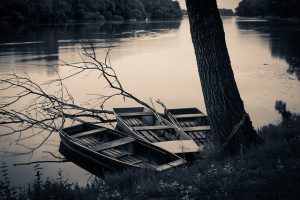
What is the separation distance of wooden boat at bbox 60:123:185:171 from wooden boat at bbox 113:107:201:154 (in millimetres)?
472

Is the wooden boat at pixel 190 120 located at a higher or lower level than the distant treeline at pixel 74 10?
lower

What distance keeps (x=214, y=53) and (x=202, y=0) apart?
96 cm

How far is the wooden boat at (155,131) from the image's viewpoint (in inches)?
397

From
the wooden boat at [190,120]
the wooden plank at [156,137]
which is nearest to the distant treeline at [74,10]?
the wooden boat at [190,120]

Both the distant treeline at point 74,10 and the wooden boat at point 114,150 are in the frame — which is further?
the distant treeline at point 74,10

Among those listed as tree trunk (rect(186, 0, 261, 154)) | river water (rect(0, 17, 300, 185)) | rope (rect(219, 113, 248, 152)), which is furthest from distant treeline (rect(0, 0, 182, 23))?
rope (rect(219, 113, 248, 152))

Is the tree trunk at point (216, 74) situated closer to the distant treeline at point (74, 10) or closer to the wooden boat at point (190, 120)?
the wooden boat at point (190, 120)

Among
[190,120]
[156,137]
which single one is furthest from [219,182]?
[190,120]

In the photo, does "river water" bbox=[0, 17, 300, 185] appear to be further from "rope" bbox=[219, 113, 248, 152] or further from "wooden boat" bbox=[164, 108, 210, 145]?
"rope" bbox=[219, 113, 248, 152]

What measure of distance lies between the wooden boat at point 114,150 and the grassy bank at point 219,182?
61.1 inches

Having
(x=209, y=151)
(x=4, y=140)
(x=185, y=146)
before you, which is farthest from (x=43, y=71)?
(x=209, y=151)

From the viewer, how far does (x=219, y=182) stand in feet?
18.1

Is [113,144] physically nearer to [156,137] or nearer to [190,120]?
[156,137]

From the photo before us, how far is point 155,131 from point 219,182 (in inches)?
267
